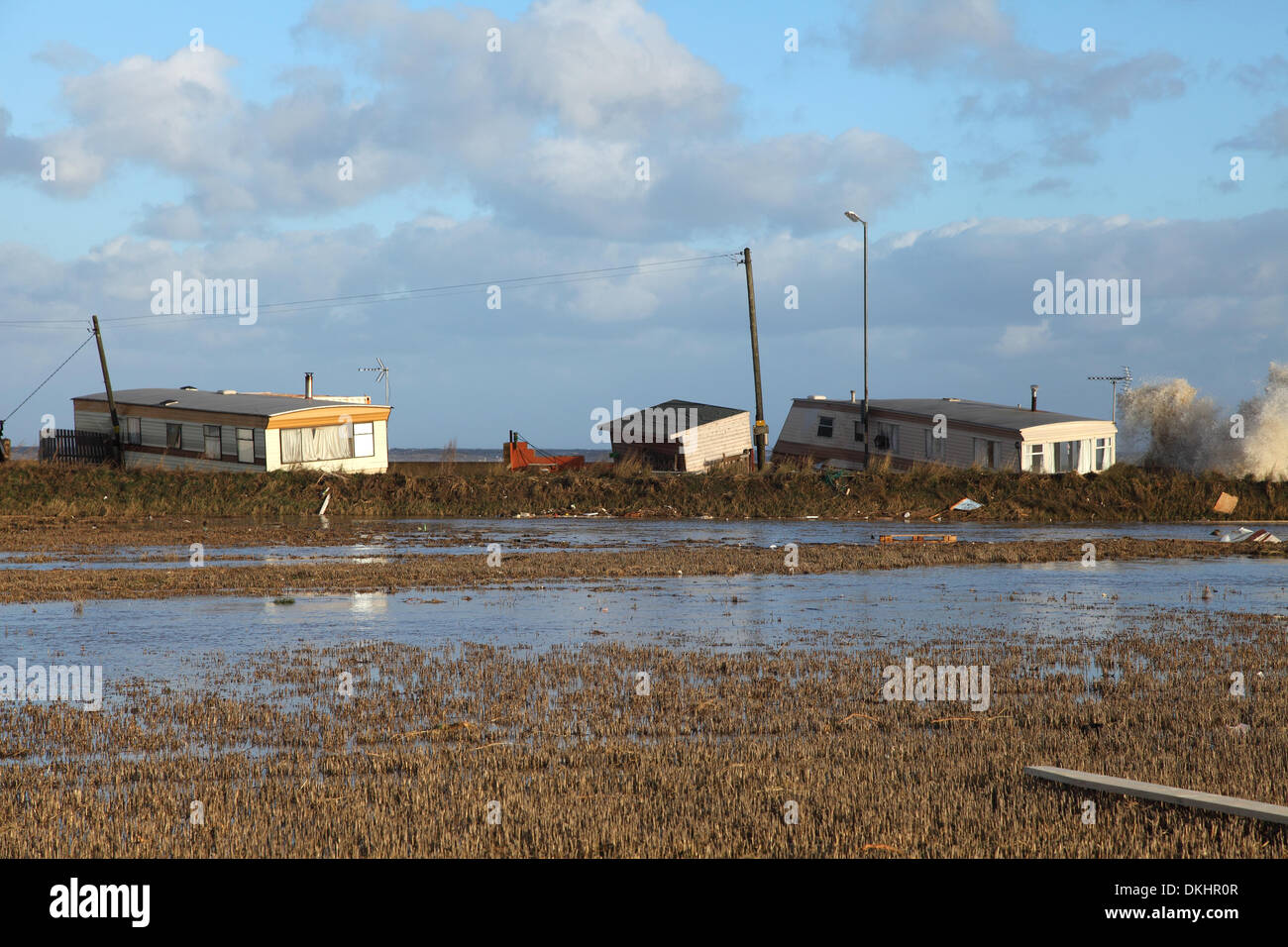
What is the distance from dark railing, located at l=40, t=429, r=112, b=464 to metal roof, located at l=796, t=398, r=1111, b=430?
32915 mm

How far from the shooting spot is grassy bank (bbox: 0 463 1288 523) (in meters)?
45.7

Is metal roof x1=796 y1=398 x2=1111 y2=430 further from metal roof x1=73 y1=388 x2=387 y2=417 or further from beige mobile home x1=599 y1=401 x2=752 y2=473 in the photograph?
metal roof x1=73 y1=388 x2=387 y2=417

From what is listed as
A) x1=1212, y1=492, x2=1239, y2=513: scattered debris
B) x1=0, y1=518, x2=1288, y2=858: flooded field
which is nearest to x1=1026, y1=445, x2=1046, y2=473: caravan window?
x1=1212, y1=492, x2=1239, y2=513: scattered debris

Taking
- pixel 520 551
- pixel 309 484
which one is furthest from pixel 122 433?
pixel 520 551

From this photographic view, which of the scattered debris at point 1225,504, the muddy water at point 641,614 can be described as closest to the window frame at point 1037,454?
Answer: the scattered debris at point 1225,504

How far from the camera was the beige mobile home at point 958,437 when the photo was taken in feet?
167

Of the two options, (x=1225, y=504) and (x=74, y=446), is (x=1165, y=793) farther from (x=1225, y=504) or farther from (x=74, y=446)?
(x=74, y=446)

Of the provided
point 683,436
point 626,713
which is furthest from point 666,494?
point 626,713

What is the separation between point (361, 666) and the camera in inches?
554

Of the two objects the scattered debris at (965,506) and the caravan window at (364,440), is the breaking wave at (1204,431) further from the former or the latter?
the caravan window at (364,440)

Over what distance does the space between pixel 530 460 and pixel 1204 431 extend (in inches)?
1194
